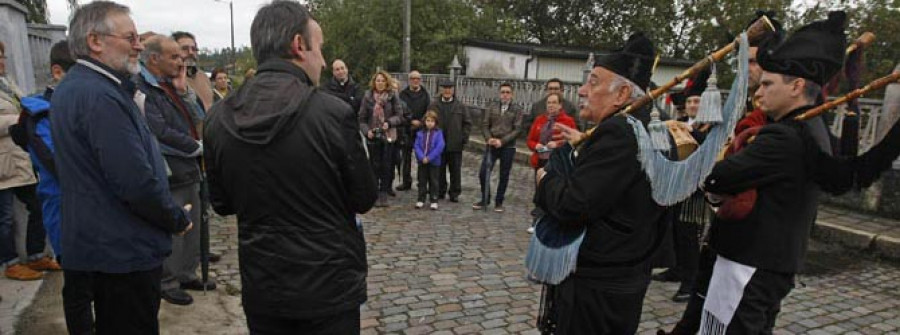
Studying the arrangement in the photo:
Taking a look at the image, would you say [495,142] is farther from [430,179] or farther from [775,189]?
[775,189]

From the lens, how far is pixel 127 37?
252 cm

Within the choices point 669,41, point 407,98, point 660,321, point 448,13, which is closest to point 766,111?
point 660,321

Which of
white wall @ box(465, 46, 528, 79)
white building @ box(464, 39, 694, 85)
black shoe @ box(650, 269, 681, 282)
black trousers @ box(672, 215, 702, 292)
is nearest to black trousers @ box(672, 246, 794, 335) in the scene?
black trousers @ box(672, 215, 702, 292)

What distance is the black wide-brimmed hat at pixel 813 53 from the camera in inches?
95.1

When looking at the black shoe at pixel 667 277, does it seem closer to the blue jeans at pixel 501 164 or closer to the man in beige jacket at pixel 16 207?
the blue jeans at pixel 501 164

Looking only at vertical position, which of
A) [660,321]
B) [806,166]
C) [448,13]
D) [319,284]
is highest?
[448,13]

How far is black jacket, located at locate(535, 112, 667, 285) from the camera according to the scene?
2.28 m

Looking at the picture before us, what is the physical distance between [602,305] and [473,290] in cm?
237

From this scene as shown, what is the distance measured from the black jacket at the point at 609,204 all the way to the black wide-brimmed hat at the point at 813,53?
0.80 meters

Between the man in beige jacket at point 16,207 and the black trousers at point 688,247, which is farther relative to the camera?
the black trousers at point 688,247

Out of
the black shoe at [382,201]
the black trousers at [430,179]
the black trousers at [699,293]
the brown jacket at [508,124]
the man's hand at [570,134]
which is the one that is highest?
the man's hand at [570,134]

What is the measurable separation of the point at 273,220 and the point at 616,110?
1.55 metres

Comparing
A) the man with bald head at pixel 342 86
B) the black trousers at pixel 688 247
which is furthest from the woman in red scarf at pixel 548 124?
the man with bald head at pixel 342 86

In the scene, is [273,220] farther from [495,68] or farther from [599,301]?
[495,68]
